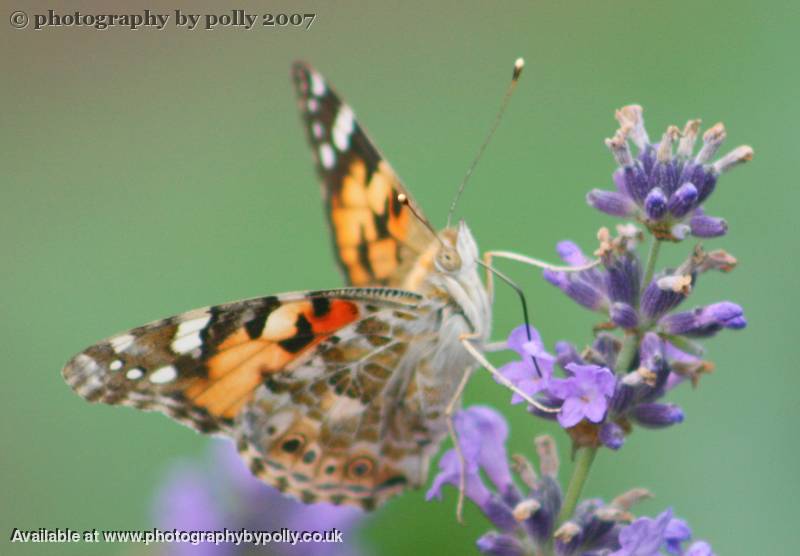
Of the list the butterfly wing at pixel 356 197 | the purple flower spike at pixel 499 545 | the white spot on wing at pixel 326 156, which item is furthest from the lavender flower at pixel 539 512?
the white spot on wing at pixel 326 156

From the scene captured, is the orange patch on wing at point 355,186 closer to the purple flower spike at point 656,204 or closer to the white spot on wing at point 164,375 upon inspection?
the white spot on wing at point 164,375

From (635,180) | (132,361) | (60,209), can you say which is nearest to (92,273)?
(60,209)

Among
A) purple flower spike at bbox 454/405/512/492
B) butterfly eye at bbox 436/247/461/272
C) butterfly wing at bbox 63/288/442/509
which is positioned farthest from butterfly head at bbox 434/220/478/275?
purple flower spike at bbox 454/405/512/492

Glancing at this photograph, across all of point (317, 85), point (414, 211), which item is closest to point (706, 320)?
point (414, 211)

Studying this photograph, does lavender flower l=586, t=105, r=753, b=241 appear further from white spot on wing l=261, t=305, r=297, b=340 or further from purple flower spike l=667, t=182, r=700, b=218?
white spot on wing l=261, t=305, r=297, b=340

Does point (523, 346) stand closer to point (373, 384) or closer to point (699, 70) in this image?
point (373, 384)

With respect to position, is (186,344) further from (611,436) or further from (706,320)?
(706,320)

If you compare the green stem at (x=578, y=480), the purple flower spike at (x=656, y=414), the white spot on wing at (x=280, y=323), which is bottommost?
the green stem at (x=578, y=480)

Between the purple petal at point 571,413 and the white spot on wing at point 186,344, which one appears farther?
→ the white spot on wing at point 186,344
